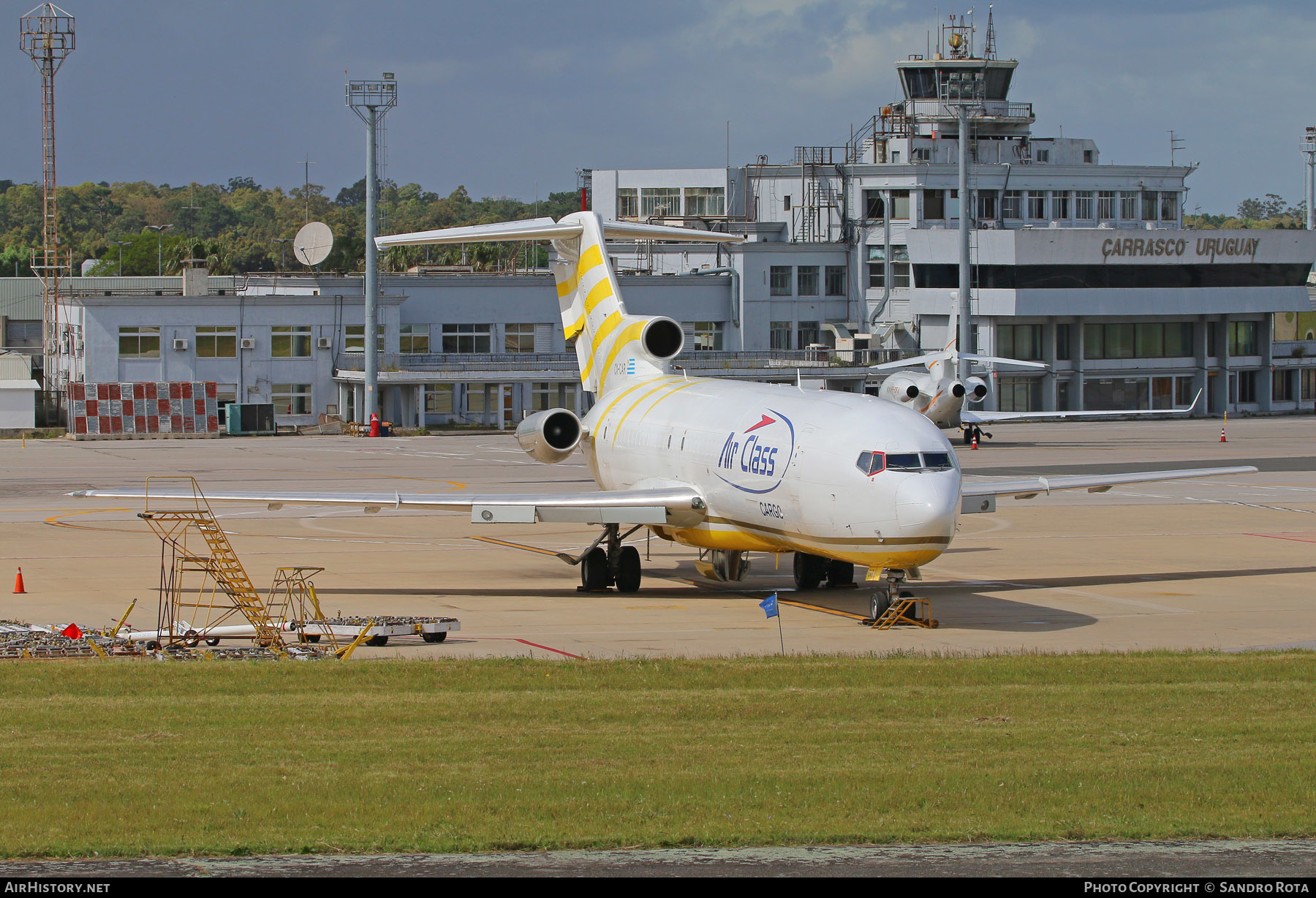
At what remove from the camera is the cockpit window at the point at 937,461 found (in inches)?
907

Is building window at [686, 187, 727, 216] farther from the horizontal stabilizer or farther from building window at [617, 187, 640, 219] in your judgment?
the horizontal stabilizer

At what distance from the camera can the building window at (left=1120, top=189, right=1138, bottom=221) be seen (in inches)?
4323

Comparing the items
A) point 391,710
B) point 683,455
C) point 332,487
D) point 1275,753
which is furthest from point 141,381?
point 1275,753

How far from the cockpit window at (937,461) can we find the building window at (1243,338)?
288 feet

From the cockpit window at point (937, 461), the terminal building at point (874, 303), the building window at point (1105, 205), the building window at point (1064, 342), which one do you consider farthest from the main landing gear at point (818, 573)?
the building window at point (1105, 205)

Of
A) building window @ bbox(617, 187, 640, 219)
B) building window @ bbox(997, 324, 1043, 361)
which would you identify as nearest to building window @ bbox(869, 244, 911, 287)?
building window @ bbox(997, 324, 1043, 361)

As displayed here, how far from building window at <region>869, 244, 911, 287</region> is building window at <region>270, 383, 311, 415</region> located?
4121 cm

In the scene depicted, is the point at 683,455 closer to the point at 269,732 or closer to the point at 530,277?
the point at 269,732

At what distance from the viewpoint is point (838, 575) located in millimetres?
29359

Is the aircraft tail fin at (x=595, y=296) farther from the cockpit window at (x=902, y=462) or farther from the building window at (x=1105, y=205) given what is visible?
the building window at (x=1105, y=205)

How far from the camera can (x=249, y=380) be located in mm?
88188

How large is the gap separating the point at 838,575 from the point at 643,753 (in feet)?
52.7

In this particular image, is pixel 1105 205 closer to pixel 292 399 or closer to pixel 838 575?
pixel 292 399

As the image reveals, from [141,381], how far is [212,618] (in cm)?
6513
